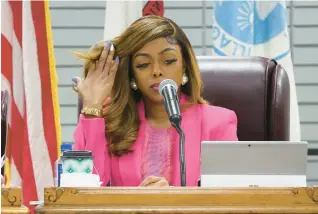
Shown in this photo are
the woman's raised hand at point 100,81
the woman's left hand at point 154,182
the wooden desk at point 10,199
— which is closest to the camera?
the wooden desk at point 10,199

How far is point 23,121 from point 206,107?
1291 millimetres

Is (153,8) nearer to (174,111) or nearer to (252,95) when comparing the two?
(252,95)

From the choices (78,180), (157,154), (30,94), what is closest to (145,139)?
(157,154)

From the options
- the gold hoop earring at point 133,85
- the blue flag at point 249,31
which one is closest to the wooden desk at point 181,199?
the gold hoop earring at point 133,85

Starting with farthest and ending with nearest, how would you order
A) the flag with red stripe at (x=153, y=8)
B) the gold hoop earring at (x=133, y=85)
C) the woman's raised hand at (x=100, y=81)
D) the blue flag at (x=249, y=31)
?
the flag with red stripe at (x=153, y=8) < the blue flag at (x=249, y=31) < the gold hoop earring at (x=133, y=85) < the woman's raised hand at (x=100, y=81)

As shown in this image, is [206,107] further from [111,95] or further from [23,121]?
[23,121]

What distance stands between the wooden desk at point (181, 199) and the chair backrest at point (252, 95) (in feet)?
3.99

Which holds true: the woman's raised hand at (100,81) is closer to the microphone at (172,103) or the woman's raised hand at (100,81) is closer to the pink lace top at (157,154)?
the pink lace top at (157,154)

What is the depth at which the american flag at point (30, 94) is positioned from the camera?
3.97 meters

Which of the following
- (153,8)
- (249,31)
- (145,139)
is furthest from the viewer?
(153,8)

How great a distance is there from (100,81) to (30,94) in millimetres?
1130

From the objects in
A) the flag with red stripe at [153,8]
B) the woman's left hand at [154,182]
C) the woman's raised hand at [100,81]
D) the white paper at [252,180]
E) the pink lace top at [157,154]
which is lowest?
the white paper at [252,180]

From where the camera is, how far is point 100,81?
9.71 ft

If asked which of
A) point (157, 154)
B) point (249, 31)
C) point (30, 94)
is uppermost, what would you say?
point (249, 31)
